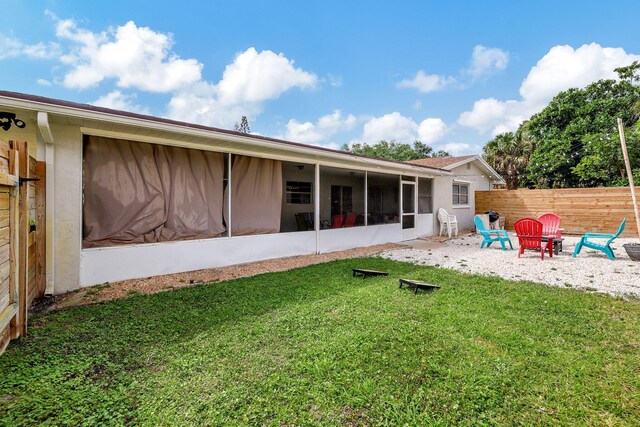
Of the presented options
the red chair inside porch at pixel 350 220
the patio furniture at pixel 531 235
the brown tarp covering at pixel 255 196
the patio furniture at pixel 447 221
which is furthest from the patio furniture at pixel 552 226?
the brown tarp covering at pixel 255 196

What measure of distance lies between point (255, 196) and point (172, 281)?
2.69 meters

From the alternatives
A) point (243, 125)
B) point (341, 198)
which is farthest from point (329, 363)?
point (243, 125)

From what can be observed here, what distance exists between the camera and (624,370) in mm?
2543

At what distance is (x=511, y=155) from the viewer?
24.2 meters

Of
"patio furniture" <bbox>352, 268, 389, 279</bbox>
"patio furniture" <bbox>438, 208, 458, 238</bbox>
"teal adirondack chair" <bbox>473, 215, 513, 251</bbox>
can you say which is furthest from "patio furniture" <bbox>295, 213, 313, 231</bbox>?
"patio furniture" <bbox>438, 208, 458, 238</bbox>

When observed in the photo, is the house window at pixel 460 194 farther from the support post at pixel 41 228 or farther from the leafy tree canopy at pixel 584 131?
the support post at pixel 41 228

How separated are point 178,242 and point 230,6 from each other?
32.9 feet

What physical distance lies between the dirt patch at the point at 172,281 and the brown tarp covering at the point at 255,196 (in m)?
0.87

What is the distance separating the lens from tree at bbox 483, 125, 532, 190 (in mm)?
23391

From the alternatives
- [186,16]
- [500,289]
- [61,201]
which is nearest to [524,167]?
[500,289]

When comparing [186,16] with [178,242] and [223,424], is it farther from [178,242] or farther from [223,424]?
[223,424]

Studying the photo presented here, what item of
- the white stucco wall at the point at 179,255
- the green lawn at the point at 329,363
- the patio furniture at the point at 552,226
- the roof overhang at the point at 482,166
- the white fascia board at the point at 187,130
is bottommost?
the green lawn at the point at 329,363

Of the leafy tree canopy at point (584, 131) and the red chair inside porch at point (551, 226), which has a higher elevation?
the leafy tree canopy at point (584, 131)

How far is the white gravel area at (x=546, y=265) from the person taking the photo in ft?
17.8
